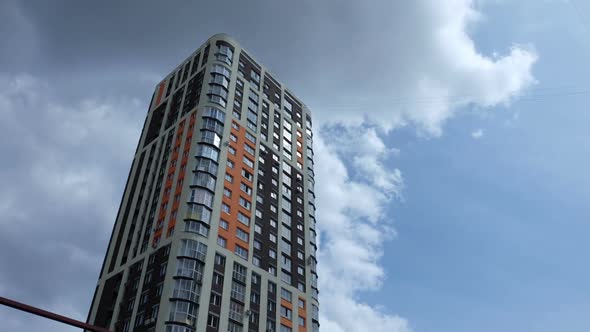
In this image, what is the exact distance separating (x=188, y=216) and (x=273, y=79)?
137 ft

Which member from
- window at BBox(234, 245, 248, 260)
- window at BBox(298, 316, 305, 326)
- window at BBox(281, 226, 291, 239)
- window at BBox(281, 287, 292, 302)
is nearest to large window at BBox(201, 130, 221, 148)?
window at BBox(234, 245, 248, 260)

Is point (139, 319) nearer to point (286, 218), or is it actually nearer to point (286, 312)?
point (286, 312)

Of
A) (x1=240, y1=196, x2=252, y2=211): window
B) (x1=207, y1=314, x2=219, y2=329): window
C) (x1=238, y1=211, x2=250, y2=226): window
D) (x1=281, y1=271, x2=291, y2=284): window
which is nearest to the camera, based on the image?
(x1=207, y1=314, x2=219, y2=329): window

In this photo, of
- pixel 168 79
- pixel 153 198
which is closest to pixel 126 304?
pixel 153 198

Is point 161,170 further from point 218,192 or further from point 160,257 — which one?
point 160,257

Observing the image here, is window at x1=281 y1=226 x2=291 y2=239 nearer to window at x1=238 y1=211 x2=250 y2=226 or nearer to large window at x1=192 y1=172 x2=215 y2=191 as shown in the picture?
window at x1=238 y1=211 x2=250 y2=226

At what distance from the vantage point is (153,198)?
70.0m

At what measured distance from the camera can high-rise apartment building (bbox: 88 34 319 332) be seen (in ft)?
185

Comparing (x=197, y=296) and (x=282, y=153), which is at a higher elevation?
(x=282, y=153)

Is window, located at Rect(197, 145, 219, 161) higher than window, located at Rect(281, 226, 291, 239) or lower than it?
higher

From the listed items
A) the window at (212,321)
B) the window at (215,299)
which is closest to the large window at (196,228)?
the window at (215,299)

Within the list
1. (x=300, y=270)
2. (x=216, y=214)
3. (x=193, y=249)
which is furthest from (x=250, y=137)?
(x=193, y=249)

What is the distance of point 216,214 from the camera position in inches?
2463

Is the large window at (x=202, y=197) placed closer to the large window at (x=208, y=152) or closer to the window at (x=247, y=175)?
the large window at (x=208, y=152)
